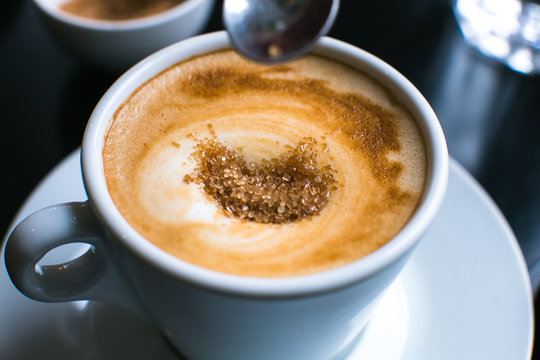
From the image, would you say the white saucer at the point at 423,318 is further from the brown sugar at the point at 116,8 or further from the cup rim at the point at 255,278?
the brown sugar at the point at 116,8

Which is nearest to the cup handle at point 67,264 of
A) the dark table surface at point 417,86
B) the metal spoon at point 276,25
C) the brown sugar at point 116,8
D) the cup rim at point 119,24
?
the metal spoon at point 276,25

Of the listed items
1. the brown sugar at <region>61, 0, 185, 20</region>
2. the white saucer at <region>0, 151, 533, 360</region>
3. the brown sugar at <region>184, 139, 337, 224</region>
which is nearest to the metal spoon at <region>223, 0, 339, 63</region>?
the brown sugar at <region>184, 139, 337, 224</region>

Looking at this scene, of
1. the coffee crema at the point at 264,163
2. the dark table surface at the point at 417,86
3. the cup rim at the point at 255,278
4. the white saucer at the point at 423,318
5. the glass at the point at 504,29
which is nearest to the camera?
the cup rim at the point at 255,278

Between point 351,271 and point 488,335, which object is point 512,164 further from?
point 351,271

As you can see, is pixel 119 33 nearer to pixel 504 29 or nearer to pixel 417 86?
pixel 417 86

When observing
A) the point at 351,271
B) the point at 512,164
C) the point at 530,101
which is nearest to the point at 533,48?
the point at 530,101

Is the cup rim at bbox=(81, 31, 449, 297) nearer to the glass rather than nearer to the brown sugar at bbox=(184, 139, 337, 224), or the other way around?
the brown sugar at bbox=(184, 139, 337, 224)

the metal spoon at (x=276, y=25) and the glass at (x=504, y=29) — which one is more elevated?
the metal spoon at (x=276, y=25)
